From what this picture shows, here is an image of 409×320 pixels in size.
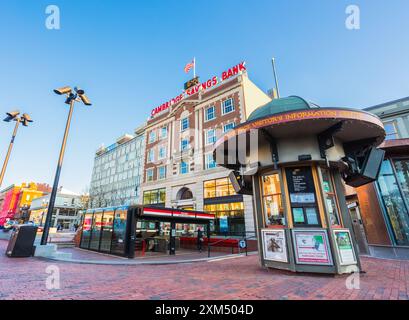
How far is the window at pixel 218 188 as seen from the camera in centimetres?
2241

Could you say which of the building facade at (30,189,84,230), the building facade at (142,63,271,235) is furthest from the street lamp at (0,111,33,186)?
the building facade at (30,189,84,230)

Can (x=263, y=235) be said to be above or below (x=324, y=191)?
below

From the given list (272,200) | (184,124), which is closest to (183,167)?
(184,124)

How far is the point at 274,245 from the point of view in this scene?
718 centimetres

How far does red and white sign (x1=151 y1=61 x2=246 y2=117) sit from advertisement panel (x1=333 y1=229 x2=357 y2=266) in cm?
2275

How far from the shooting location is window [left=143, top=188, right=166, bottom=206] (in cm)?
2873

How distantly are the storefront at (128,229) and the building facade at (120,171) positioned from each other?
105ft

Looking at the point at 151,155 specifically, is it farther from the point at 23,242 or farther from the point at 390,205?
the point at 390,205

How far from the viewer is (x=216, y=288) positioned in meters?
5.33

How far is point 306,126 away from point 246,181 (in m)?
3.90

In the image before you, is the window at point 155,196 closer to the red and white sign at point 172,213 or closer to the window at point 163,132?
the window at point 163,132
